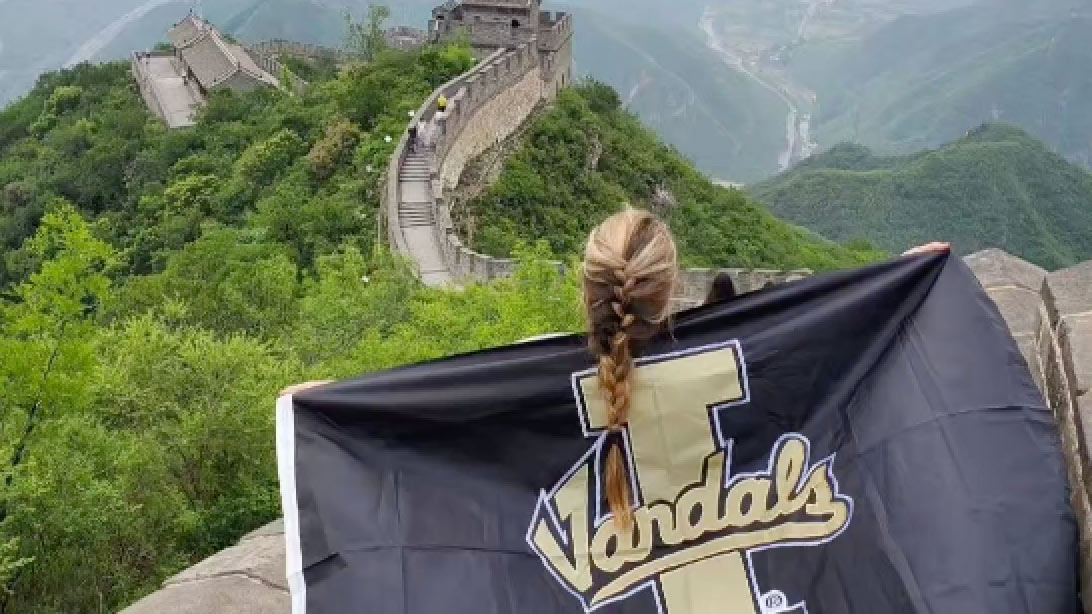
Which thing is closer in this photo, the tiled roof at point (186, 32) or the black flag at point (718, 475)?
the black flag at point (718, 475)

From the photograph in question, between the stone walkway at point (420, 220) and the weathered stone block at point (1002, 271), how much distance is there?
14587mm

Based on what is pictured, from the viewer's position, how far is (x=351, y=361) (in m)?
11.4

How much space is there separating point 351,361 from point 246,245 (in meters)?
11.9

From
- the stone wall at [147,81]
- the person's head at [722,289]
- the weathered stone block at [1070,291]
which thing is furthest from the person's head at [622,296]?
the stone wall at [147,81]

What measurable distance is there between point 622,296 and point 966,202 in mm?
74657

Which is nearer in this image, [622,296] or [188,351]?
[622,296]

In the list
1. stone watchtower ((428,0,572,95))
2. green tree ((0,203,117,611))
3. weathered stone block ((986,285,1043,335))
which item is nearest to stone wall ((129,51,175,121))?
stone watchtower ((428,0,572,95))

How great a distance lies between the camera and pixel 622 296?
3330mm

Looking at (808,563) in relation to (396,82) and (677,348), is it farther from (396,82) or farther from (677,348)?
(396,82)

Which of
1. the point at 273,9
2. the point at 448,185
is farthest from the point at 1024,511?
the point at 273,9

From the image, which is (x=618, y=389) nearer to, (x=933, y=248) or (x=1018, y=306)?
(x=933, y=248)

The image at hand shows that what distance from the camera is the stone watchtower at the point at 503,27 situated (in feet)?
113

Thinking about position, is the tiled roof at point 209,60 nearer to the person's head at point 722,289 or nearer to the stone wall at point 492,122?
the stone wall at point 492,122

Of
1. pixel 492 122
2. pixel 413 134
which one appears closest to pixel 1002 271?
pixel 413 134
